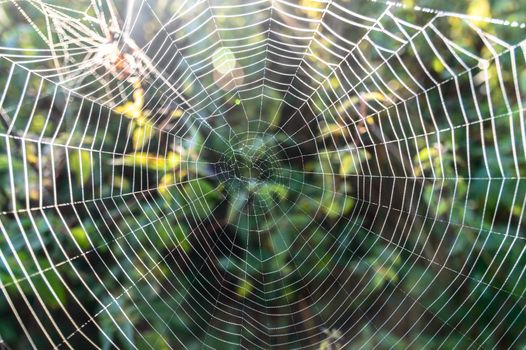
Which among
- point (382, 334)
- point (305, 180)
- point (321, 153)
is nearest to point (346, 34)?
point (321, 153)

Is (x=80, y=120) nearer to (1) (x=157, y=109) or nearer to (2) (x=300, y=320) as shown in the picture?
(1) (x=157, y=109)

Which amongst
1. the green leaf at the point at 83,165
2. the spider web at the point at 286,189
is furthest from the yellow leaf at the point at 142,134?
the green leaf at the point at 83,165

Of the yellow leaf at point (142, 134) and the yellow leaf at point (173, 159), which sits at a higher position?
the yellow leaf at point (142, 134)

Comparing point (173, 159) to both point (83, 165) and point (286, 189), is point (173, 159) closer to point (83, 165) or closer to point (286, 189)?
point (83, 165)

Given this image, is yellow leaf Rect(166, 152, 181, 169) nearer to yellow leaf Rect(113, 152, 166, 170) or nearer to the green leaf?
yellow leaf Rect(113, 152, 166, 170)

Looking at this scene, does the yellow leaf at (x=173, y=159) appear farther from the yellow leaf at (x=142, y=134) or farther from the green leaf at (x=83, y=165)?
the green leaf at (x=83, y=165)

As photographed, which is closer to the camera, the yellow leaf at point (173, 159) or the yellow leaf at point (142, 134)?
the yellow leaf at point (142, 134)

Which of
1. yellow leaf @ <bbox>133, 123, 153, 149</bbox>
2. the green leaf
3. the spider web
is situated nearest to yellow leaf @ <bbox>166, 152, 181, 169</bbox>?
the spider web

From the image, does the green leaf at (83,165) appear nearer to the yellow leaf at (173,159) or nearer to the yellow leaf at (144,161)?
the yellow leaf at (144,161)

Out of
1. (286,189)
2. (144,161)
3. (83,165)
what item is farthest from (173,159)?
(286,189)
